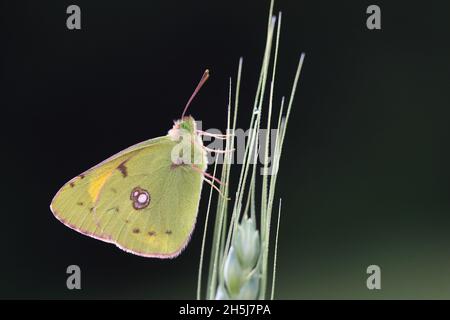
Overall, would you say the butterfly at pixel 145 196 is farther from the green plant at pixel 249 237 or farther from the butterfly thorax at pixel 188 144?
the green plant at pixel 249 237

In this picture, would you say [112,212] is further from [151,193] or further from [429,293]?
[429,293]

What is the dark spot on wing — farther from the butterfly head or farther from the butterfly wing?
the butterfly head

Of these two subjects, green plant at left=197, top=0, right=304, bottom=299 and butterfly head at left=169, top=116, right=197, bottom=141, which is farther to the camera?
butterfly head at left=169, top=116, right=197, bottom=141

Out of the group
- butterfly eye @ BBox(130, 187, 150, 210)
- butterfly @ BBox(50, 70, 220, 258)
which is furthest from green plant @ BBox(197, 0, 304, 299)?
butterfly eye @ BBox(130, 187, 150, 210)

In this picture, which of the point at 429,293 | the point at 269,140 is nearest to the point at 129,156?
the point at 269,140

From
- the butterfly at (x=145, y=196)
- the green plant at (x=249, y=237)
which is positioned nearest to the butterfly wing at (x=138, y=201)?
the butterfly at (x=145, y=196)

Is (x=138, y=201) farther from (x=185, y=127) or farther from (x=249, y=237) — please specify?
(x=249, y=237)

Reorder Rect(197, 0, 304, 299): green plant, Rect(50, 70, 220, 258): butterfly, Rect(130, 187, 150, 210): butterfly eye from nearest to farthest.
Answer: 1. Rect(197, 0, 304, 299): green plant
2. Rect(50, 70, 220, 258): butterfly
3. Rect(130, 187, 150, 210): butterfly eye
